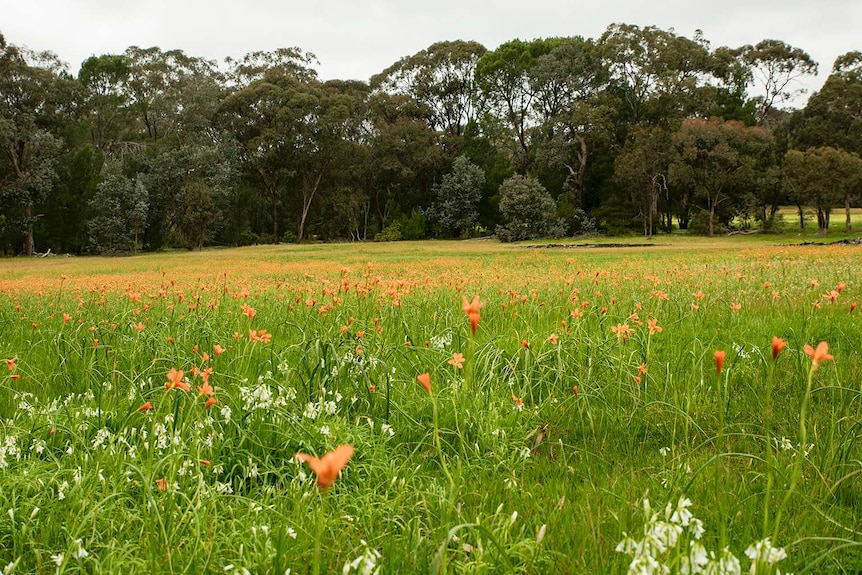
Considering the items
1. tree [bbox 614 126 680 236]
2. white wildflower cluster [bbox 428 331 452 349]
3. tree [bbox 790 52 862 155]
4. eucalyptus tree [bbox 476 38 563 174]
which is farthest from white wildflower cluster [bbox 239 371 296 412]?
eucalyptus tree [bbox 476 38 563 174]

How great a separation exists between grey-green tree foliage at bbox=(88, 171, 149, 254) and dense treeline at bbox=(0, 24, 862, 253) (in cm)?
11

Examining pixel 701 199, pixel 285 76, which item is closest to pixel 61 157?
pixel 285 76

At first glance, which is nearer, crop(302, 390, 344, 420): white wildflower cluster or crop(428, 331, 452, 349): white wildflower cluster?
crop(302, 390, 344, 420): white wildflower cluster

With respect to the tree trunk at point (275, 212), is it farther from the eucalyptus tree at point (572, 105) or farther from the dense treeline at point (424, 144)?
the eucalyptus tree at point (572, 105)

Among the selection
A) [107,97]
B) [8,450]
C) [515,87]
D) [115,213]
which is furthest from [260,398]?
[107,97]

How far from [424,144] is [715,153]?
2013 centimetres

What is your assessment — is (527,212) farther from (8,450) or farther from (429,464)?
(8,450)

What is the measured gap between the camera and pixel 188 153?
34.8 metres

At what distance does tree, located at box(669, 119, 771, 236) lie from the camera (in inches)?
1304

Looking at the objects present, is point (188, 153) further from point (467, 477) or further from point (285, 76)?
point (467, 477)

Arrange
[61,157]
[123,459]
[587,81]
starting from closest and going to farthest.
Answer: [123,459]
[61,157]
[587,81]

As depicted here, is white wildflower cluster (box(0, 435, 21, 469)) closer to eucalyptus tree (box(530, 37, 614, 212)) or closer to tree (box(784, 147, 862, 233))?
tree (box(784, 147, 862, 233))

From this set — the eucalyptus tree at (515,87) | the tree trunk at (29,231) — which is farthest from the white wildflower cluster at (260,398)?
the eucalyptus tree at (515,87)

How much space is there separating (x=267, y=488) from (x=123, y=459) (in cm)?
47
